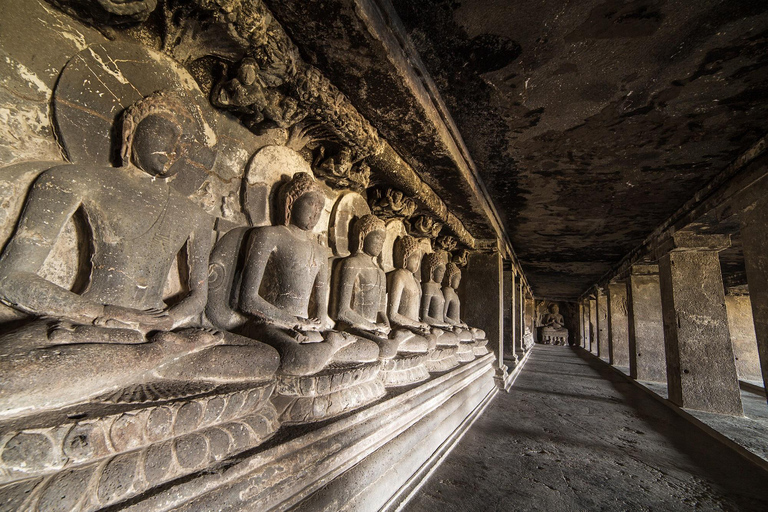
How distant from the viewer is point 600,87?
9.12ft

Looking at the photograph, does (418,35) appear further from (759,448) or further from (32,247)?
(759,448)

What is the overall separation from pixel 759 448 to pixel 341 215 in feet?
17.7

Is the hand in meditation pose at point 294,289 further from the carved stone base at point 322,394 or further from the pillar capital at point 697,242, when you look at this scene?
the pillar capital at point 697,242

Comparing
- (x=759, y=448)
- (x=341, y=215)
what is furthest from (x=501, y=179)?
(x=759, y=448)

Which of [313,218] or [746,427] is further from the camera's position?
[746,427]

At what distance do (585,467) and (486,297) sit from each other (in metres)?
4.15

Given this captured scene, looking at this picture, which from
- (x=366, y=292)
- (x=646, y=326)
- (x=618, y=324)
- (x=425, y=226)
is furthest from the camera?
(x=618, y=324)

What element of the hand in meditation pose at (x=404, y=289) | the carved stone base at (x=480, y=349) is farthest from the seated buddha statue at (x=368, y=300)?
the carved stone base at (x=480, y=349)

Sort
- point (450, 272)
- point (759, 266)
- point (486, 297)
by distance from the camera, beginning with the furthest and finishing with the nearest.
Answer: point (486, 297)
point (450, 272)
point (759, 266)

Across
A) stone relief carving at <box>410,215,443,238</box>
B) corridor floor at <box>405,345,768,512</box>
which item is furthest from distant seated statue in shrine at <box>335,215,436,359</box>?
stone relief carving at <box>410,215,443,238</box>

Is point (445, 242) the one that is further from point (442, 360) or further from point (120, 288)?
point (120, 288)

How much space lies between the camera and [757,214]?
3521 mm

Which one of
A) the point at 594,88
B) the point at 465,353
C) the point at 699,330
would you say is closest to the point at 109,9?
the point at 594,88

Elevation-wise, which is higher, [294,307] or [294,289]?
[294,289]
